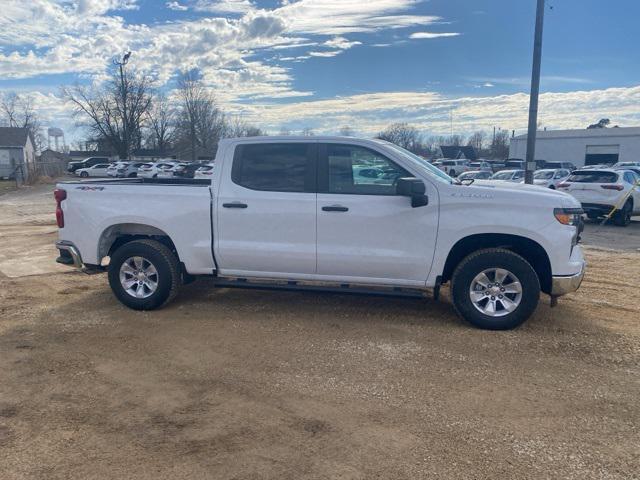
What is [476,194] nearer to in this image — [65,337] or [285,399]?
[285,399]

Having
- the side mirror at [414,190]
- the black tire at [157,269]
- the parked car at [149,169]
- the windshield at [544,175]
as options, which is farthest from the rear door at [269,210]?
the parked car at [149,169]

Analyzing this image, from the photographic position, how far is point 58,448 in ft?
10.7

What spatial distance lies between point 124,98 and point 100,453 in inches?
2439

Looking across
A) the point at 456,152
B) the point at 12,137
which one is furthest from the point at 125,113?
the point at 456,152

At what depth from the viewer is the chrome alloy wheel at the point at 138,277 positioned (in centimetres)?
603

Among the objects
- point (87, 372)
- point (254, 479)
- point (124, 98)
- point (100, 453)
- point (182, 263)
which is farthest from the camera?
point (124, 98)

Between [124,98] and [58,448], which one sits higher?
[124,98]

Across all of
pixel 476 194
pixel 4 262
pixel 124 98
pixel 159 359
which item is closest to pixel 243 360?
pixel 159 359

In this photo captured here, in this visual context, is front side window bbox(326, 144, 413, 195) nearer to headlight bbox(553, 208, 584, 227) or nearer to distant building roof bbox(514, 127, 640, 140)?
headlight bbox(553, 208, 584, 227)

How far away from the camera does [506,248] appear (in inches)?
215

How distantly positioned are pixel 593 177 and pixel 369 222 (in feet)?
40.2

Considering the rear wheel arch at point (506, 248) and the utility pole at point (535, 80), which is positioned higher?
the utility pole at point (535, 80)

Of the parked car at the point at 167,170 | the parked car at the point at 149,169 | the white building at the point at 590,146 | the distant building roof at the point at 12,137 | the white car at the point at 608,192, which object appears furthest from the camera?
the distant building roof at the point at 12,137

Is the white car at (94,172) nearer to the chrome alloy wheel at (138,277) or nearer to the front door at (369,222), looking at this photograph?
the chrome alloy wheel at (138,277)
